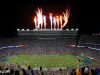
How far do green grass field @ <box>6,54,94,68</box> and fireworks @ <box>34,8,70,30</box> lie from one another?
19645 millimetres

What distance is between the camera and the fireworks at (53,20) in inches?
2640

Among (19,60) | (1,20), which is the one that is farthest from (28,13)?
(19,60)

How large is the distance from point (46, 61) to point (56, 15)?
25805 mm

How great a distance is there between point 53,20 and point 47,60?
25037 millimetres

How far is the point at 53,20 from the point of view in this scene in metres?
68.2

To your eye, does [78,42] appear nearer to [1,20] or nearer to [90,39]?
[90,39]

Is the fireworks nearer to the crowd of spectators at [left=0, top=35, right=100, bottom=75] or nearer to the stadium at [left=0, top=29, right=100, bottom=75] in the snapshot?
the stadium at [left=0, top=29, right=100, bottom=75]

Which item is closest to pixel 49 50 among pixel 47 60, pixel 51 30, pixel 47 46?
pixel 47 46

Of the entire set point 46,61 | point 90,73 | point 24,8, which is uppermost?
point 24,8

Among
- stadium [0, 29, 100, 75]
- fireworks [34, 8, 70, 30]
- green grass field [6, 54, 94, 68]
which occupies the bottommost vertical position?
green grass field [6, 54, 94, 68]

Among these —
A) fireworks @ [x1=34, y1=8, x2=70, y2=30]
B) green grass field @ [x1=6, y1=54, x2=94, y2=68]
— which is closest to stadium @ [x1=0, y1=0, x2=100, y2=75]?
fireworks @ [x1=34, y1=8, x2=70, y2=30]

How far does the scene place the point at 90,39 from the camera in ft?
204

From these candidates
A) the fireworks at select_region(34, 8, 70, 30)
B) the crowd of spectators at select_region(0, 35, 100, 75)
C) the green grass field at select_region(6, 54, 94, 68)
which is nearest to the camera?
the green grass field at select_region(6, 54, 94, 68)

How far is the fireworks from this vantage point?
67062mm
